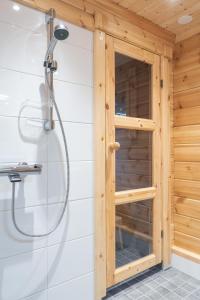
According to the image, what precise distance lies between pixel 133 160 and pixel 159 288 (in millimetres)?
1098

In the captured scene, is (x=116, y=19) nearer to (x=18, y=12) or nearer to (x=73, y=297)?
(x=18, y=12)

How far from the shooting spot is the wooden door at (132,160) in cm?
180

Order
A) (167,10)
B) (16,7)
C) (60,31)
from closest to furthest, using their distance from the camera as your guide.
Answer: (60,31), (16,7), (167,10)

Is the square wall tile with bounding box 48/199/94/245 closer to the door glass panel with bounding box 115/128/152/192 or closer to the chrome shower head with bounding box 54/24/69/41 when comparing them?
the door glass panel with bounding box 115/128/152/192

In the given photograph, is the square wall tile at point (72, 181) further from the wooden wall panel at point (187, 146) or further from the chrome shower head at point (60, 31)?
the wooden wall panel at point (187, 146)

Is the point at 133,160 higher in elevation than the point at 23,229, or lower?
higher

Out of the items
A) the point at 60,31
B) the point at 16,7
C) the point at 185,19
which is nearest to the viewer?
the point at 60,31

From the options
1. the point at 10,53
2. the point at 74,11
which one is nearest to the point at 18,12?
the point at 10,53

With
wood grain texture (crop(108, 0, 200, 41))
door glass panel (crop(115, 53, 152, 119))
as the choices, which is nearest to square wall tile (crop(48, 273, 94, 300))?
door glass panel (crop(115, 53, 152, 119))

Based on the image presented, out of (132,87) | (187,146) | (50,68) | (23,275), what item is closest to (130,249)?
(23,275)

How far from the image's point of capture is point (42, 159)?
1.46m

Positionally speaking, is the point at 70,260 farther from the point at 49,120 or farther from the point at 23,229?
the point at 49,120

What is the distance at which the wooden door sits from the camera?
5.91ft

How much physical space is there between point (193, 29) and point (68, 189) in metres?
1.84
